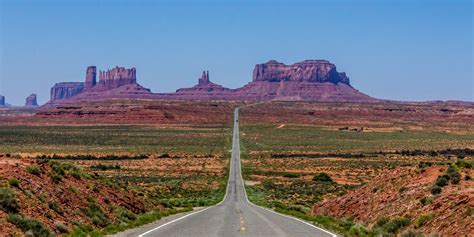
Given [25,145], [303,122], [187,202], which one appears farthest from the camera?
[303,122]

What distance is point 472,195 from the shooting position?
64.8 feet

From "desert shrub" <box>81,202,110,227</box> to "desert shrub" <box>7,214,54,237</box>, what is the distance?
445cm

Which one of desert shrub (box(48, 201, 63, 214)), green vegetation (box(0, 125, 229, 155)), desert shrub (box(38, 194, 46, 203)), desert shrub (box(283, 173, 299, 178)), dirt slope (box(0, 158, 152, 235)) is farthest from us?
green vegetation (box(0, 125, 229, 155))

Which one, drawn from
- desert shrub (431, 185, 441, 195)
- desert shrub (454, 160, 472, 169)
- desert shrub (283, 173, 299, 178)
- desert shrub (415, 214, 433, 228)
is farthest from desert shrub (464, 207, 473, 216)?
desert shrub (283, 173, 299, 178)

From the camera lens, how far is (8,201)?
1764cm

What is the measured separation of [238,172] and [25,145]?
4803 cm

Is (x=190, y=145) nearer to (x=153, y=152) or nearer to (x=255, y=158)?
(x=153, y=152)

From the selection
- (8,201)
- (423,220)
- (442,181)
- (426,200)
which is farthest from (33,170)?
(442,181)

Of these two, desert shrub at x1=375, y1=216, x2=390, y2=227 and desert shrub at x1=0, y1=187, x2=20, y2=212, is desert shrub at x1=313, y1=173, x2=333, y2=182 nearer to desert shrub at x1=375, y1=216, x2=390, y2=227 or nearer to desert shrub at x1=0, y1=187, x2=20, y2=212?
desert shrub at x1=375, y1=216, x2=390, y2=227

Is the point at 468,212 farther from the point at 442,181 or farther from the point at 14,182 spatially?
the point at 14,182

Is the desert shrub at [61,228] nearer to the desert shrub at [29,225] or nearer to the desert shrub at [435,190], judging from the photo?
the desert shrub at [29,225]

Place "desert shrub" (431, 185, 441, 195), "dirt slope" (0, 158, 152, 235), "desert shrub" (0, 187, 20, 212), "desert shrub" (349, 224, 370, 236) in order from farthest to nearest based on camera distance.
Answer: "desert shrub" (431, 185, 441, 195)
"desert shrub" (349, 224, 370, 236)
"dirt slope" (0, 158, 152, 235)
"desert shrub" (0, 187, 20, 212)

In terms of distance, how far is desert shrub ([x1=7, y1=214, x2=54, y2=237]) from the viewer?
1691 cm

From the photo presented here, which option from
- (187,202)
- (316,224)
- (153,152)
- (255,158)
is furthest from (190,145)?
(316,224)
